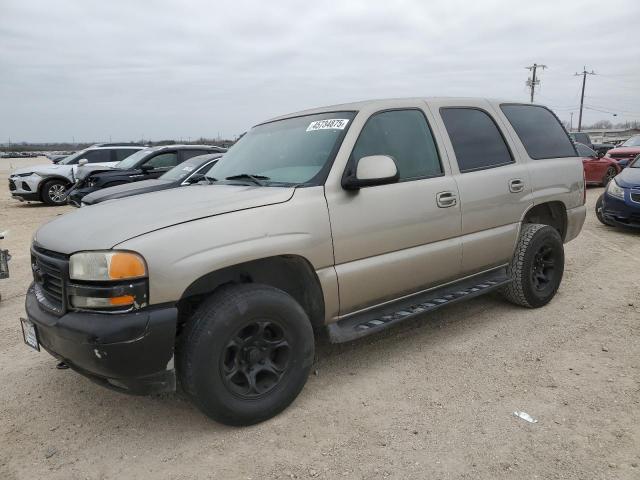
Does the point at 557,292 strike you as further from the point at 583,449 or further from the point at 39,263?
the point at 39,263

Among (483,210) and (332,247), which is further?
(483,210)

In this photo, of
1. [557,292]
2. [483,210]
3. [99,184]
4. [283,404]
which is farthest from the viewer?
[99,184]

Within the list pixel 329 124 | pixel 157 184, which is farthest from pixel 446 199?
pixel 157 184

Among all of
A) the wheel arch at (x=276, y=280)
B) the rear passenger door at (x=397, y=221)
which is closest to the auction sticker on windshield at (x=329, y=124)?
the rear passenger door at (x=397, y=221)

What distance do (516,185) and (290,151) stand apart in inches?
80.2

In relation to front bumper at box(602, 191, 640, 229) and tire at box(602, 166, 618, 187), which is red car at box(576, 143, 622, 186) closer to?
tire at box(602, 166, 618, 187)

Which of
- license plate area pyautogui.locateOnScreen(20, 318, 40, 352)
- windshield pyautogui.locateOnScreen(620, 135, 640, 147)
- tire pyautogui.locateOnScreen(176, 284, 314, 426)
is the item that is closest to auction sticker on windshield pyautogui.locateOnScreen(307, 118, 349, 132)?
tire pyautogui.locateOnScreen(176, 284, 314, 426)

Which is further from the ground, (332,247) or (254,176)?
(254,176)

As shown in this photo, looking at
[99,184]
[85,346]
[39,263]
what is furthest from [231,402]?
[99,184]

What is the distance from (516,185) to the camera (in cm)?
439

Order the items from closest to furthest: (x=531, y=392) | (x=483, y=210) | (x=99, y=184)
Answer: (x=531, y=392) < (x=483, y=210) < (x=99, y=184)

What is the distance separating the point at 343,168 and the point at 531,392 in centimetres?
186

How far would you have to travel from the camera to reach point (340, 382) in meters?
3.48

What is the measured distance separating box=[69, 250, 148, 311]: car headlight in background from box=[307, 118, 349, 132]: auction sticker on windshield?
1.67 metres
